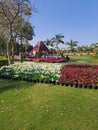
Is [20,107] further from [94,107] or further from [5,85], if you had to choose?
[5,85]

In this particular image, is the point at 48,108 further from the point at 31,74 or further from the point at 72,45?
the point at 72,45

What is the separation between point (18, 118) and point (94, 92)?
351 centimetres

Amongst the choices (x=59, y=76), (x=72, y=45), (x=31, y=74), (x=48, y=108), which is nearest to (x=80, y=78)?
(x=59, y=76)

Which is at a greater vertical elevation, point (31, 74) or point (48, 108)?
point (31, 74)

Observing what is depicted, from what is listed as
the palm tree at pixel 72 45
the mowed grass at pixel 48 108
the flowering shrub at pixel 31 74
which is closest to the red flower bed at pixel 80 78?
the flowering shrub at pixel 31 74

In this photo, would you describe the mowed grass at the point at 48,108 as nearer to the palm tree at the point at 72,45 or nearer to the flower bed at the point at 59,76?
the flower bed at the point at 59,76

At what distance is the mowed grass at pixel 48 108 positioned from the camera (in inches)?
221

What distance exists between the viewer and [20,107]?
6.84 metres

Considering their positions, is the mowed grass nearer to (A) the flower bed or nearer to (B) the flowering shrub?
(A) the flower bed

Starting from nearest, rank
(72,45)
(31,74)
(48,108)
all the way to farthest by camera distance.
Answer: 1. (48,108)
2. (31,74)
3. (72,45)

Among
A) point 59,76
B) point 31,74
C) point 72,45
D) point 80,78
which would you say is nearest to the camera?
point 80,78

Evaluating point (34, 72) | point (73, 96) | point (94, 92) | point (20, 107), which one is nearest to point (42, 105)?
point (20, 107)

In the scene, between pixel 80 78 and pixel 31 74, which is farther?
pixel 31 74

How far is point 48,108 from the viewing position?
659 cm
